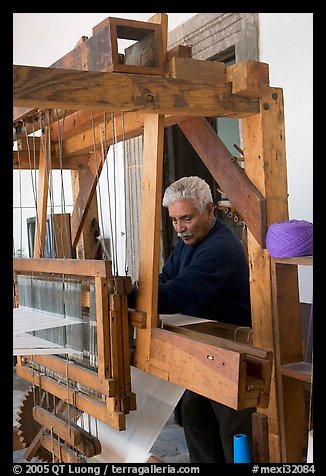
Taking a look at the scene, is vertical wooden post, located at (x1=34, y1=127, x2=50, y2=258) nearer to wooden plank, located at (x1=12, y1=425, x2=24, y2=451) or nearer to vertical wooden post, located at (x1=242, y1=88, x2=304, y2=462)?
vertical wooden post, located at (x1=242, y1=88, x2=304, y2=462)

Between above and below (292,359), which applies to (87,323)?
above

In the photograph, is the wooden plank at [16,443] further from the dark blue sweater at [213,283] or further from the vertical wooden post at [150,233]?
the vertical wooden post at [150,233]

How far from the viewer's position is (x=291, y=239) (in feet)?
6.23

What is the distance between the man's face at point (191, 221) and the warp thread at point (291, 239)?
71 cm

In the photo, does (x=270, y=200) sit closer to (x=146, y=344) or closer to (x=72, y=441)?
(x=146, y=344)

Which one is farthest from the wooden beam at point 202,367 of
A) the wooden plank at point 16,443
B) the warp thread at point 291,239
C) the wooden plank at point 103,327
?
the wooden plank at point 16,443

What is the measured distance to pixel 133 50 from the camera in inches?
81.3

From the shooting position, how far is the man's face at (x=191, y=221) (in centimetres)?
266

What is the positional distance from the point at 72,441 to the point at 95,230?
176 centimetres

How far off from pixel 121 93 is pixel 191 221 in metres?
0.98

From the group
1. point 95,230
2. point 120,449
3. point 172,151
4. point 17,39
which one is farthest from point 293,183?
point 17,39

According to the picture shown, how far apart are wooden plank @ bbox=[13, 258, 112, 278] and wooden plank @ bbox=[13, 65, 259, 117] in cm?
51
